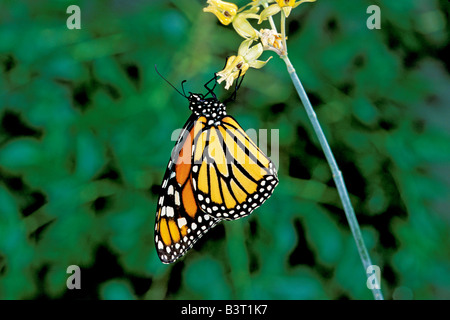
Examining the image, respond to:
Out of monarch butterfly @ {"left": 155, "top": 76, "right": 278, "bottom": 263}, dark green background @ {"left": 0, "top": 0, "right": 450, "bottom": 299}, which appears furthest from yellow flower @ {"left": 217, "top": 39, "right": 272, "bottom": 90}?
dark green background @ {"left": 0, "top": 0, "right": 450, "bottom": 299}

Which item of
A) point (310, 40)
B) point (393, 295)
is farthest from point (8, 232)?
point (393, 295)

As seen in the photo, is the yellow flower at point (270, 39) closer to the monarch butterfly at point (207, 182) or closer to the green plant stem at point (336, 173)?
the green plant stem at point (336, 173)

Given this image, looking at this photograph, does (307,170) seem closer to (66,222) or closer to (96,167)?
(96,167)

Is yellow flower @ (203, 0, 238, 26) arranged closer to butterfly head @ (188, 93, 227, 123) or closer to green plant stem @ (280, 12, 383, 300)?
green plant stem @ (280, 12, 383, 300)

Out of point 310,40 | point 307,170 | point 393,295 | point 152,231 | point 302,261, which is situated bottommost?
point 393,295

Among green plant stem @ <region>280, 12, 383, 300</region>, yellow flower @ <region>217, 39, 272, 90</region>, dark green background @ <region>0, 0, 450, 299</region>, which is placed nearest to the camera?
green plant stem @ <region>280, 12, 383, 300</region>

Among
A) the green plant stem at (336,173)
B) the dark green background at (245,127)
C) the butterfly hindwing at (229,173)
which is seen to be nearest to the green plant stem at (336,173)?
the green plant stem at (336,173)
